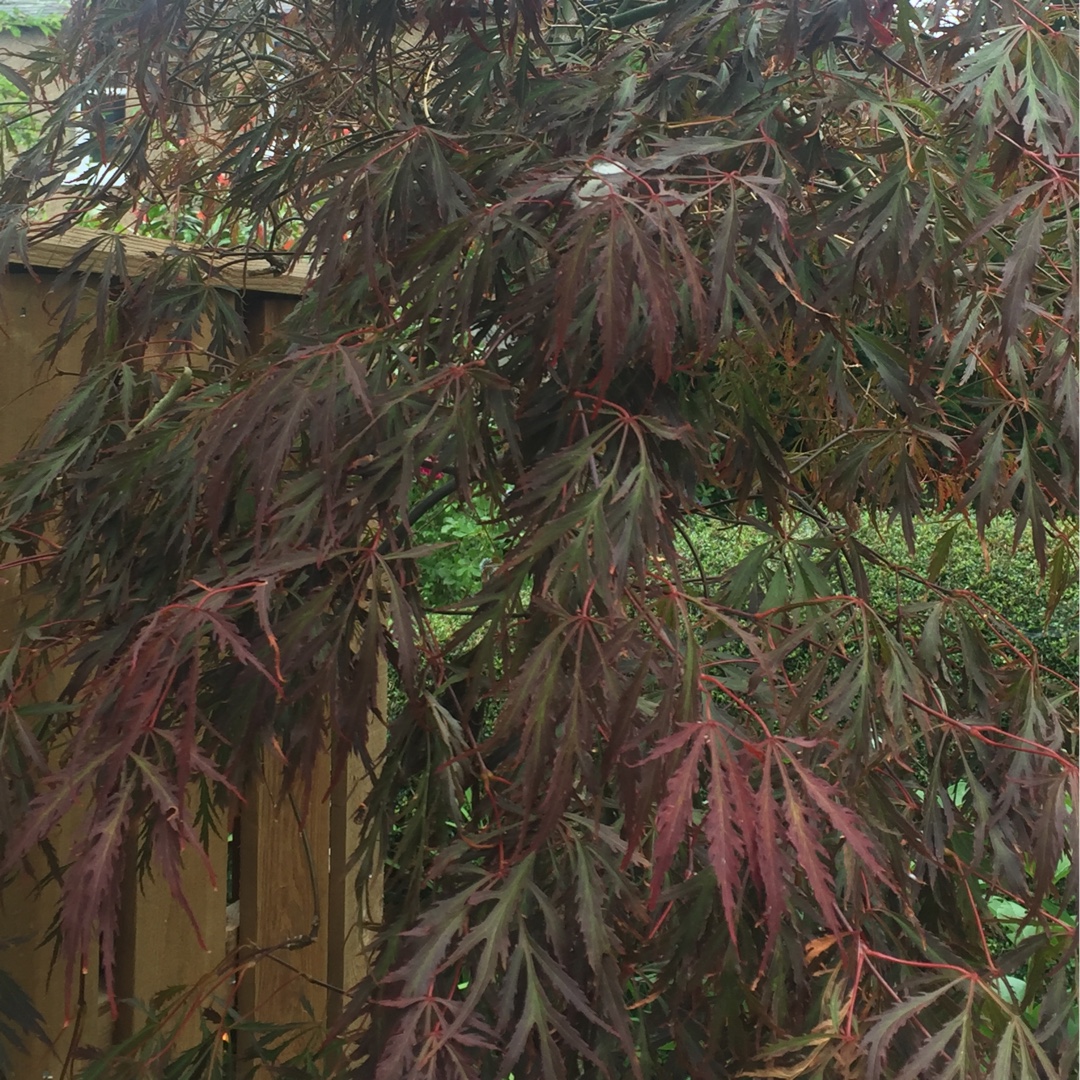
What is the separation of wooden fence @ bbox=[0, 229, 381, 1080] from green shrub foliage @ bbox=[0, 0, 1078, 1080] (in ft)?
0.63

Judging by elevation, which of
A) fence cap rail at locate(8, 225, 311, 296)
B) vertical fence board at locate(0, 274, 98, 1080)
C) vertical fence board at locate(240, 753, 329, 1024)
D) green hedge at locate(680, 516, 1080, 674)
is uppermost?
fence cap rail at locate(8, 225, 311, 296)

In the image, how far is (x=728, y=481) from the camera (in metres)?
0.99

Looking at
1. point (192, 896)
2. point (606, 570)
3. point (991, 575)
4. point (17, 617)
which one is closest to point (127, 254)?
point (17, 617)

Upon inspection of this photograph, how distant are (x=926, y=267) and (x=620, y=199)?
0.81ft

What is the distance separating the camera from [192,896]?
4.32 ft

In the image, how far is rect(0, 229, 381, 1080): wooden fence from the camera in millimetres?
1215

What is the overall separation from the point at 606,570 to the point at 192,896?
3.08ft

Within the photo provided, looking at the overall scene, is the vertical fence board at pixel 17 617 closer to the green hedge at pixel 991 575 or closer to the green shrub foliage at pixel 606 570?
the green shrub foliage at pixel 606 570

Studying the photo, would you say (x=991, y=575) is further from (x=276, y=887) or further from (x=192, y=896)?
(x=192, y=896)

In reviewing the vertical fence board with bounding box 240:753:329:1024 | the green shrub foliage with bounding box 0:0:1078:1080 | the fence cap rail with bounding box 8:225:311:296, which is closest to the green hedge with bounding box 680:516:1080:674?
the vertical fence board with bounding box 240:753:329:1024

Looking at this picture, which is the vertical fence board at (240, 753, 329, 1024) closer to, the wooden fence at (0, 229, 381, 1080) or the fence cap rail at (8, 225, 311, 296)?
the wooden fence at (0, 229, 381, 1080)

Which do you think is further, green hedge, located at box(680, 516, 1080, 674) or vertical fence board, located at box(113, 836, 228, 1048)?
green hedge, located at box(680, 516, 1080, 674)

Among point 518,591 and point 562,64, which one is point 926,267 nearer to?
point 518,591

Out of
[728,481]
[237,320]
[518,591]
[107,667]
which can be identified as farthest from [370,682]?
[237,320]
